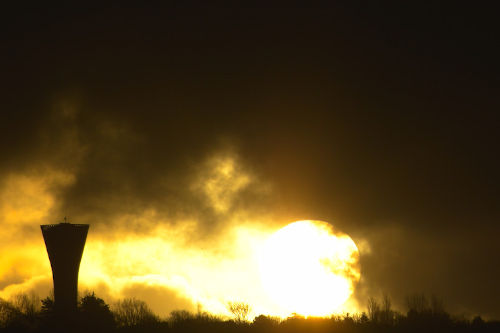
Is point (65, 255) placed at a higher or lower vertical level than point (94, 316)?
higher

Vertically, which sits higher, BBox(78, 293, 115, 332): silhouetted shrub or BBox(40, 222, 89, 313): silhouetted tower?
BBox(40, 222, 89, 313): silhouetted tower

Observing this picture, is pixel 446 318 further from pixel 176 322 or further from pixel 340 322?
pixel 176 322

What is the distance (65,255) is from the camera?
462 ft

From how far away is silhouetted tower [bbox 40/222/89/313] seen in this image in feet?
453

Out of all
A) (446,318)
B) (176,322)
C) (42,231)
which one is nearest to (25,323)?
(42,231)

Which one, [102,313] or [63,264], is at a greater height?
[63,264]

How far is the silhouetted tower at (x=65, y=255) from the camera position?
138 m

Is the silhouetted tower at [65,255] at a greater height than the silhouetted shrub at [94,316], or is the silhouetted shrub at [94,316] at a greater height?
the silhouetted tower at [65,255]

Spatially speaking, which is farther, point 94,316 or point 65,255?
point 65,255

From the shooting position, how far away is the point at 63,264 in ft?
460

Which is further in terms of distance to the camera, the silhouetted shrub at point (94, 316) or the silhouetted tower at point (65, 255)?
the silhouetted tower at point (65, 255)

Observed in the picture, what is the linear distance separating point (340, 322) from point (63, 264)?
74.2 m

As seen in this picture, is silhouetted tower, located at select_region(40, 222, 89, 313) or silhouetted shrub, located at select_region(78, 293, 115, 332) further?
silhouetted tower, located at select_region(40, 222, 89, 313)

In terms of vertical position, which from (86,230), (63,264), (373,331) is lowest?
(373,331)
